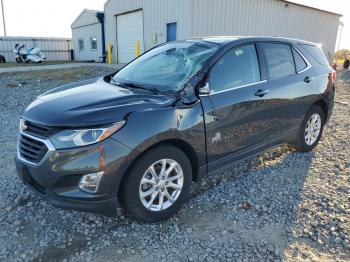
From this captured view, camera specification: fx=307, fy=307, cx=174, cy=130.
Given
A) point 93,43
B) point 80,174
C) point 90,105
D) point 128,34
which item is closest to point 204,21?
point 128,34

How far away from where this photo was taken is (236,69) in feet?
11.2

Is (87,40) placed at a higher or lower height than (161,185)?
higher

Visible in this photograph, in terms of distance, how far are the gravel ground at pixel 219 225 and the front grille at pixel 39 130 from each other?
3.05ft

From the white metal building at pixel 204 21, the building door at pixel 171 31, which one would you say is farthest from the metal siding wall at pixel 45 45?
the building door at pixel 171 31

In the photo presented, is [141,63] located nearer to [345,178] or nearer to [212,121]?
[212,121]

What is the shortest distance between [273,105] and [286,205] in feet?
3.95

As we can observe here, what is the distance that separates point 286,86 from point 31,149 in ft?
10.0

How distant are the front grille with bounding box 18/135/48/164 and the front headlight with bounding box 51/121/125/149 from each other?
14cm

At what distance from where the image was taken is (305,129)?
4.59 metres

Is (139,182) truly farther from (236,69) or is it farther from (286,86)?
(286,86)

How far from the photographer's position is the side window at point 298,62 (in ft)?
13.9

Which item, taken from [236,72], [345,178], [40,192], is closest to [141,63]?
[236,72]

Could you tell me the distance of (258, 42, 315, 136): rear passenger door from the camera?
379 cm

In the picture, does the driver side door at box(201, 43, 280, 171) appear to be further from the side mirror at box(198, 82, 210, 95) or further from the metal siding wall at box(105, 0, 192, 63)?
the metal siding wall at box(105, 0, 192, 63)
